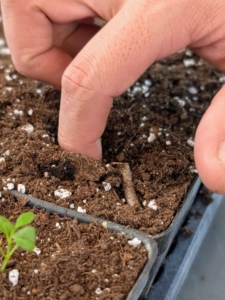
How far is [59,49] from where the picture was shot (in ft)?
3.26

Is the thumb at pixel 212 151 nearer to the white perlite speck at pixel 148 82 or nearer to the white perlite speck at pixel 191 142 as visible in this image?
the white perlite speck at pixel 191 142

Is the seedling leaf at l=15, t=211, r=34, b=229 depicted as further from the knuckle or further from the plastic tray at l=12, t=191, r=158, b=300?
the knuckle

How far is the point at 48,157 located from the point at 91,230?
21 centimetres

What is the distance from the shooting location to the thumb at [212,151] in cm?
63

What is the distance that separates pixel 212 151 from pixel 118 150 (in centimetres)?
34

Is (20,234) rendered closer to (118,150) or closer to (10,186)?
(10,186)

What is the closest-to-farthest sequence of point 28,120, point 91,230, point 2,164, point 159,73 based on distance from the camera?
1. point 91,230
2. point 2,164
3. point 28,120
4. point 159,73

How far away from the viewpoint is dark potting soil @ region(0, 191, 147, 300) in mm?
599

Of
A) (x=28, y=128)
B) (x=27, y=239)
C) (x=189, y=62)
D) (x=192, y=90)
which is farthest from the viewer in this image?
(x=189, y=62)

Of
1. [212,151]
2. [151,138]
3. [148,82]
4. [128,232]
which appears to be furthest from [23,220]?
[148,82]

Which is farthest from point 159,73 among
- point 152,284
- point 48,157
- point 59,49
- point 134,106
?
point 152,284

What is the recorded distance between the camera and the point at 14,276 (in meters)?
0.61

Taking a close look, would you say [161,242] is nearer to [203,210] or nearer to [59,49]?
[203,210]

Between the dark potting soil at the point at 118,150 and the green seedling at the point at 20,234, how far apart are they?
0.15m
